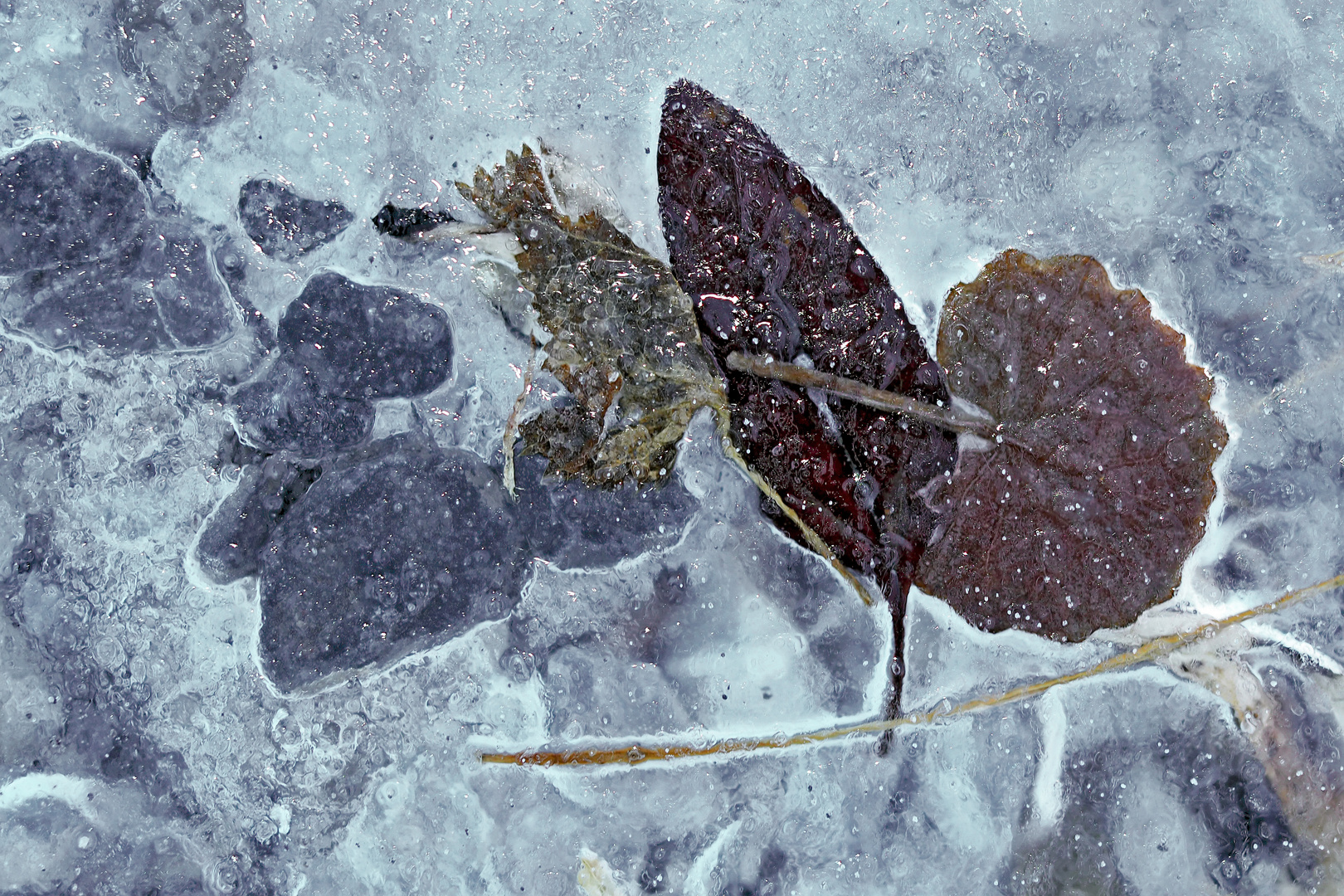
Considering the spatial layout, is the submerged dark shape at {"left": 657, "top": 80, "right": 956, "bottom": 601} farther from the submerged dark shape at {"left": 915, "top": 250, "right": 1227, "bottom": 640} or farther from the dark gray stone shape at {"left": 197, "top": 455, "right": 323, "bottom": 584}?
the dark gray stone shape at {"left": 197, "top": 455, "right": 323, "bottom": 584}

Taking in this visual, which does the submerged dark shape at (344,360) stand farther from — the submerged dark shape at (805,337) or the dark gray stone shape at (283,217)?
the submerged dark shape at (805,337)

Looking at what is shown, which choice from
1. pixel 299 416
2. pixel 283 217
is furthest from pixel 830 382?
pixel 283 217

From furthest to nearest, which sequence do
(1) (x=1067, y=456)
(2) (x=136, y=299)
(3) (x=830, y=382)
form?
(2) (x=136, y=299) < (3) (x=830, y=382) < (1) (x=1067, y=456)

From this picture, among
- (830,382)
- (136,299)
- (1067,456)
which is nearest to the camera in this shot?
(1067,456)

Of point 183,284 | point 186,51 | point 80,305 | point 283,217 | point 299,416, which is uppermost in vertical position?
point 186,51

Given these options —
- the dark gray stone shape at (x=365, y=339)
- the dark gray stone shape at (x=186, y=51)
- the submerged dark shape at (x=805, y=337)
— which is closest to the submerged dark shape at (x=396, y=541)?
the dark gray stone shape at (x=365, y=339)

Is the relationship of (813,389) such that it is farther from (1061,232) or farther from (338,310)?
(338,310)

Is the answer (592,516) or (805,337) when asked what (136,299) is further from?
(805,337)

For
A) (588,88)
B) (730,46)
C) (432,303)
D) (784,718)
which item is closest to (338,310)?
(432,303)
